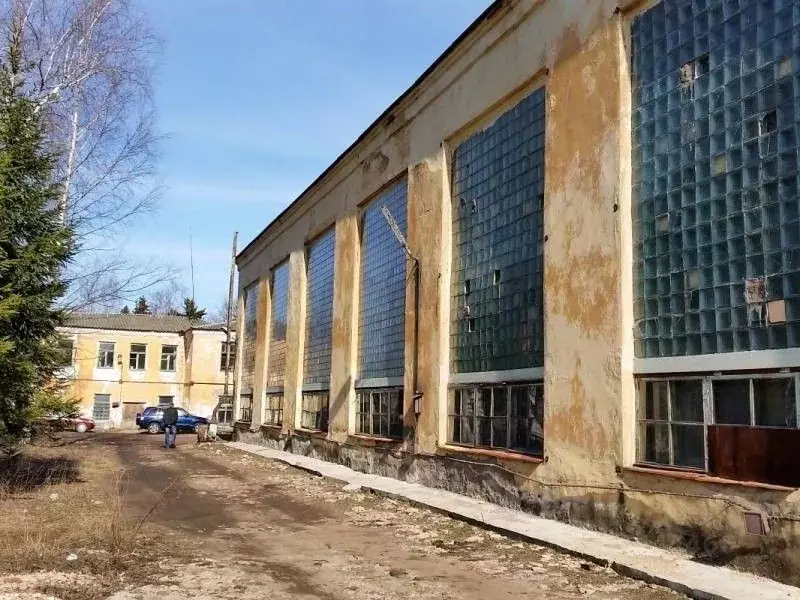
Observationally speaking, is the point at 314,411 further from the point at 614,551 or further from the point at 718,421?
the point at 718,421

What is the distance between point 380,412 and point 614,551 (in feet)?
31.5

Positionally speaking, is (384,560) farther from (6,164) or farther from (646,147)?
(6,164)

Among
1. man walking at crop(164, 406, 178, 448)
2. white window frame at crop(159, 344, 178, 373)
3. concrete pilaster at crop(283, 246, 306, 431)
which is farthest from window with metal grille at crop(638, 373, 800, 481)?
white window frame at crop(159, 344, 178, 373)

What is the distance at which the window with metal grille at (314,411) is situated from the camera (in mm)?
21375

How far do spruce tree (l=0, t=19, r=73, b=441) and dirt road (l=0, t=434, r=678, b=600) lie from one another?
8.82 feet

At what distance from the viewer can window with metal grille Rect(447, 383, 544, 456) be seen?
11383mm

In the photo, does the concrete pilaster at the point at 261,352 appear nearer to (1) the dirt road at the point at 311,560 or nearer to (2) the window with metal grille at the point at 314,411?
(2) the window with metal grille at the point at 314,411

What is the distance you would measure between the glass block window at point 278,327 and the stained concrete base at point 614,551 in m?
13.2

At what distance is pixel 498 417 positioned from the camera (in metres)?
12.4

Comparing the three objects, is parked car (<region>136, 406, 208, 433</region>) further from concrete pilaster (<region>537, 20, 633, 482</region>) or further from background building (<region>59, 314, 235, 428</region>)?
concrete pilaster (<region>537, 20, 633, 482</region>)

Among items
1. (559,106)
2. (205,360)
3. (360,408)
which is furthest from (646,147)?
(205,360)

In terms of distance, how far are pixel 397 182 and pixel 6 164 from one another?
862cm

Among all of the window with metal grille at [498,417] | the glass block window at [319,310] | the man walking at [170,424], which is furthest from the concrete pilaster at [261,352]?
the window with metal grille at [498,417]

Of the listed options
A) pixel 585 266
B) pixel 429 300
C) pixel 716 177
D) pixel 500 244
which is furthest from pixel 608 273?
pixel 429 300
